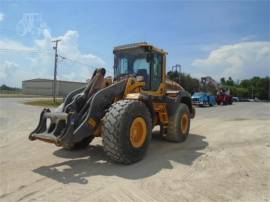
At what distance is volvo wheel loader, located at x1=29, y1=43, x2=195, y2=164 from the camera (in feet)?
19.1

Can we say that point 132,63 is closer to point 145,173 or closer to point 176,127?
point 176,127

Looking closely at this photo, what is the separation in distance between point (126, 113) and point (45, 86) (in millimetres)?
82323

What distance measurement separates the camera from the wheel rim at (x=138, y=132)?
20.3 ft

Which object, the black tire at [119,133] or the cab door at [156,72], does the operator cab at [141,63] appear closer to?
the cab door at [156,72]

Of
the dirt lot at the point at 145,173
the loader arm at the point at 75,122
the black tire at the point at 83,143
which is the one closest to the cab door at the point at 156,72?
the loader arm at the point at 75,122

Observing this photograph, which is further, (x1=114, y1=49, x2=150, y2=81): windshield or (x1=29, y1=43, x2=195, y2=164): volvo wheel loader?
(x1=114, y1=49, x2=150, y2=81): windshield

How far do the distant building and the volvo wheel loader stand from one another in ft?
231

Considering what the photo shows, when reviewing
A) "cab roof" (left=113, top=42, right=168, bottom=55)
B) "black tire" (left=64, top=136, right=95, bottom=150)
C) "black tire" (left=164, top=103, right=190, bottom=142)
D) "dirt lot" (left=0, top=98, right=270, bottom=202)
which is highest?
"cab roof" (left=113, top=42, right=168, bottom=55)

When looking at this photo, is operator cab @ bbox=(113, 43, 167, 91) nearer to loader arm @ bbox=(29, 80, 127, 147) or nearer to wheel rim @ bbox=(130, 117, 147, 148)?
loader arm @ bbox=(29, 80, 127, 147)

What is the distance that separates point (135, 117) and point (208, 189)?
217cm

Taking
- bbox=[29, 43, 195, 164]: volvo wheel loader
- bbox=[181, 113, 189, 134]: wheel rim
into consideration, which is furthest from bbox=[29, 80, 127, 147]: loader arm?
bbox=[181, 113, 189, 134]: wheel rim

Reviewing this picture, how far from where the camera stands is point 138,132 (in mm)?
6461

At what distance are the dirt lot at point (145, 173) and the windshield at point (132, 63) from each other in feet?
7.04

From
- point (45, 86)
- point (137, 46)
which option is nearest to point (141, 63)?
point (137, 46)
